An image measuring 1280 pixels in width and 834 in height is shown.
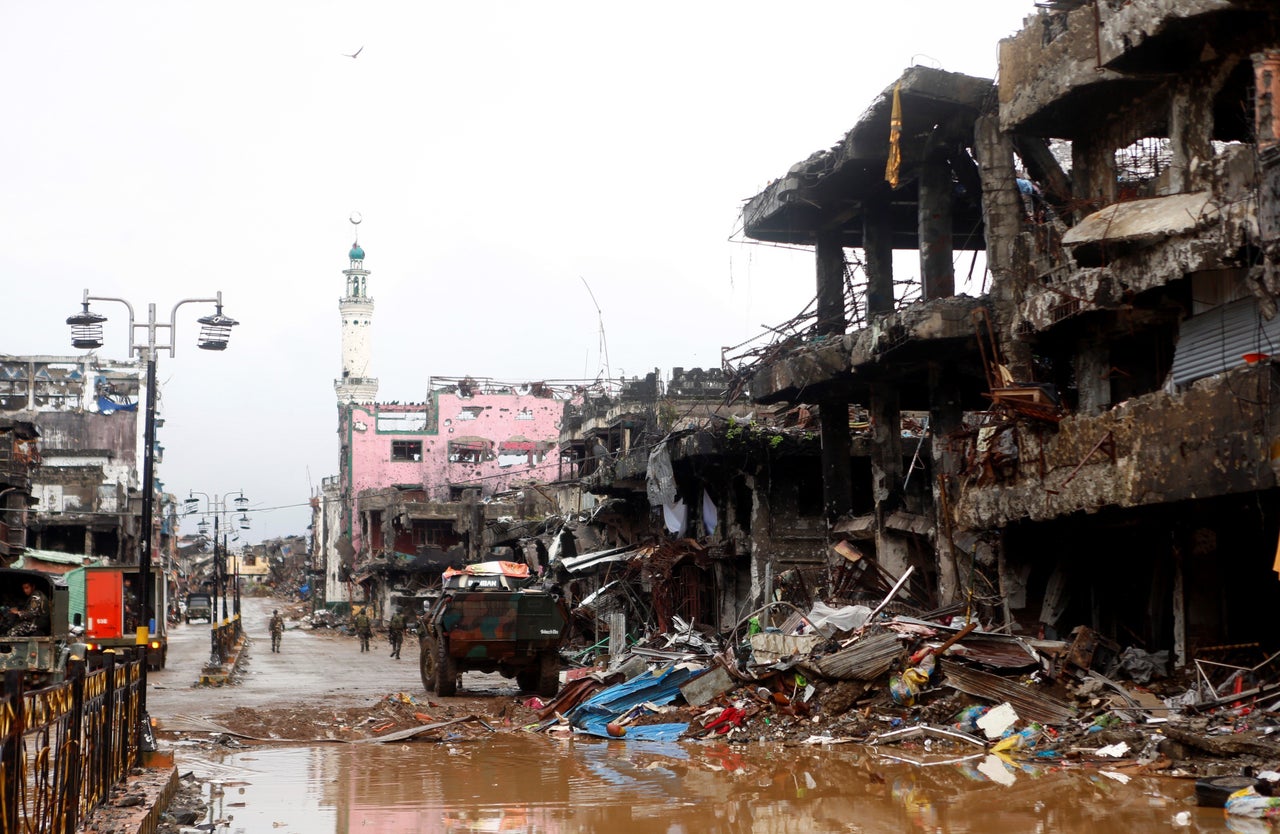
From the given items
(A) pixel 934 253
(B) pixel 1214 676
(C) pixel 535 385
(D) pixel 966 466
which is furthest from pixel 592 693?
(C) pixel 535 385

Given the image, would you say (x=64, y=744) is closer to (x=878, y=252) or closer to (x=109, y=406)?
(x=878, y=252)

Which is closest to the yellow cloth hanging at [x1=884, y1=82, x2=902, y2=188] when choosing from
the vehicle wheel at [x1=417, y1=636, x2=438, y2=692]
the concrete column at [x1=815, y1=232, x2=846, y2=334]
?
the concrete column at [x1=815, y1=232, x2=846, y2=334]

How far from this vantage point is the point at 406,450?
77.2 m

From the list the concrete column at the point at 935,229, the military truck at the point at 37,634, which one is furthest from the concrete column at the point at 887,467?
the military truck at the point at 37,634

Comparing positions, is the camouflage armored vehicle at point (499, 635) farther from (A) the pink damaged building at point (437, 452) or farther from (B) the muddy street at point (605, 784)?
(A) the pink damaged building at point (437, 452)

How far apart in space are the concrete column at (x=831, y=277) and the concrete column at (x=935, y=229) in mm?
4562

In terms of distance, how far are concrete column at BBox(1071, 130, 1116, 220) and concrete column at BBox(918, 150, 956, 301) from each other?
12.5 ft

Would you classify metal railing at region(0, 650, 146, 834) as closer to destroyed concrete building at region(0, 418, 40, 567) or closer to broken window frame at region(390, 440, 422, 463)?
destroyed concrete building at region(0, 418, 40, 567)

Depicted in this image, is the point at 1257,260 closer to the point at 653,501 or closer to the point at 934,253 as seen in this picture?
the point at 934,253

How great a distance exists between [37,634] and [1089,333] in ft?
60.4

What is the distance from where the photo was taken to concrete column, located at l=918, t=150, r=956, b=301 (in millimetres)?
25250

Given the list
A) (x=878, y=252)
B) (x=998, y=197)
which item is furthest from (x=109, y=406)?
(x=998, y=197)

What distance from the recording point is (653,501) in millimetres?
34406

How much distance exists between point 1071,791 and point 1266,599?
8341 millimetres
